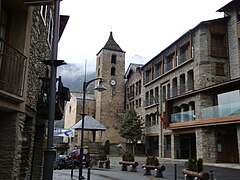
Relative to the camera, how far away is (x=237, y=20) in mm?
25359

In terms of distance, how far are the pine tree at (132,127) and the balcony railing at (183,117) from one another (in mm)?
9703

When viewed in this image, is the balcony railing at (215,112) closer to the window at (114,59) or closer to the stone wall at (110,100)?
the stone wall at (110,100)

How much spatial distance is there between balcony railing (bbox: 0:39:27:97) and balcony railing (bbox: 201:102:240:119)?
16712mm

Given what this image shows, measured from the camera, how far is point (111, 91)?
1945 inches

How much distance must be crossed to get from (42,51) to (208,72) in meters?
18.8

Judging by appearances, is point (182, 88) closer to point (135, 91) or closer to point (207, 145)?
point (207, 145)

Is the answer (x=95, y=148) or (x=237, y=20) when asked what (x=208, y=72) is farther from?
(x=95, y=148)

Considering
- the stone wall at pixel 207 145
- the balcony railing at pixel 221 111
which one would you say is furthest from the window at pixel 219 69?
the stone wall at pixel 207 145

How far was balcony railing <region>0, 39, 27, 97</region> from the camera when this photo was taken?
22.7 feet

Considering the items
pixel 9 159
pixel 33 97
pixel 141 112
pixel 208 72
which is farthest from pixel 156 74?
pixel 9 159

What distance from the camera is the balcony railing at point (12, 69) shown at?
6922 mm

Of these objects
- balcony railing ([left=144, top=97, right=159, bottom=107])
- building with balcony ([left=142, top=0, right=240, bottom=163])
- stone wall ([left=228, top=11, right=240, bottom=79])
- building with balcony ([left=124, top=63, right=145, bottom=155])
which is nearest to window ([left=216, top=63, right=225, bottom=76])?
building with balcony ([left=142, top=0, right=240, bottom=163])

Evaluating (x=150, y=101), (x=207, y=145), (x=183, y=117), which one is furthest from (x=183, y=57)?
(x=207, y=145)

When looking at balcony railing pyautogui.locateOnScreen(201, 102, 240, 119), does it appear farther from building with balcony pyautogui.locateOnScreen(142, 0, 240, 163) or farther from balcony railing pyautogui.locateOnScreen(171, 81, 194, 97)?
balcony railing pyautogui.locateOnScreen(171, 81, 194, 97)
